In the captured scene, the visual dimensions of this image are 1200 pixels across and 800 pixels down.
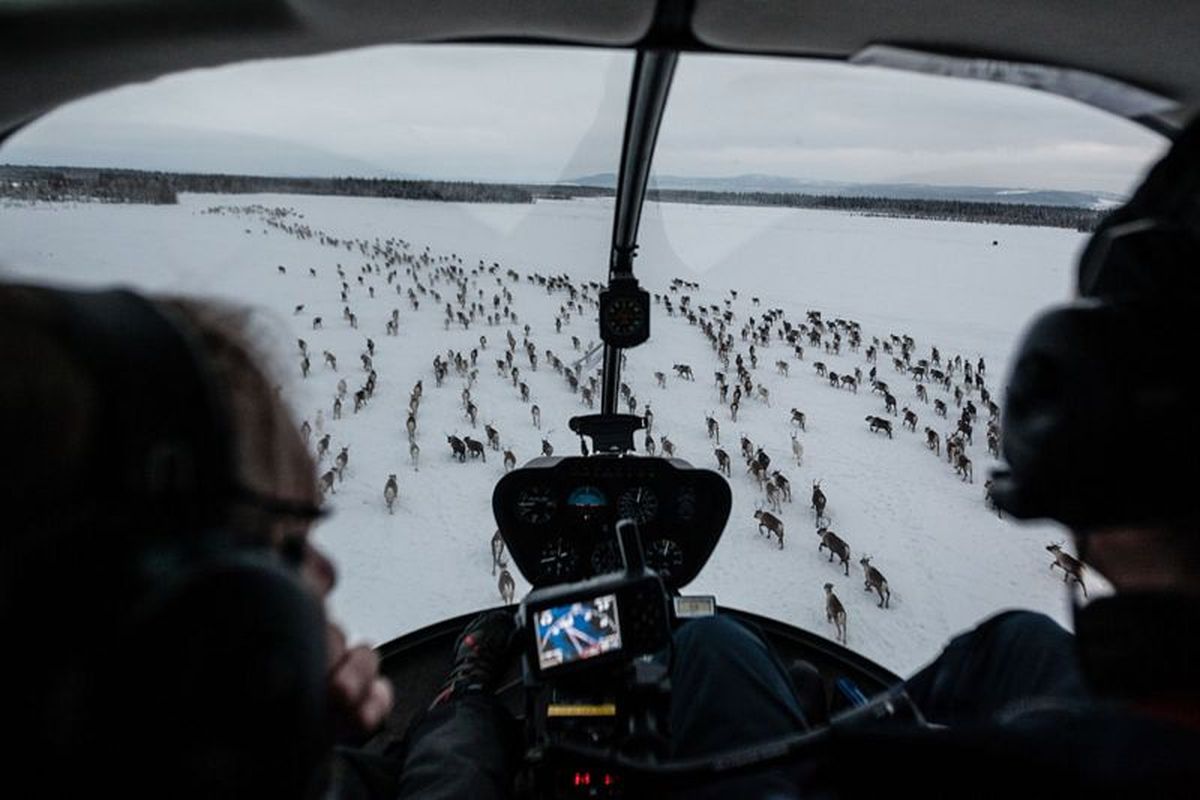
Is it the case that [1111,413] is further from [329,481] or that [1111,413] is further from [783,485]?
[329,481]

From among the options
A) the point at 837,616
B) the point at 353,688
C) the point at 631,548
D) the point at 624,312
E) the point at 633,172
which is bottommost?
the point at 837,616

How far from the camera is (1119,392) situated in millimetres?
615

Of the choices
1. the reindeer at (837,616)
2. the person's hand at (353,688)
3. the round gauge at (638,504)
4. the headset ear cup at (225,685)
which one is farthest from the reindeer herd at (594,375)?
the headset ear cup at (225,685)

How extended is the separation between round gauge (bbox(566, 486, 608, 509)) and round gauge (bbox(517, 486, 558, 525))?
6cm

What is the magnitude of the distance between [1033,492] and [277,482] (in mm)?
644

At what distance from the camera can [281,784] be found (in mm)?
474

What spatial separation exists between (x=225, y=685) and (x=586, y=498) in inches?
82.4

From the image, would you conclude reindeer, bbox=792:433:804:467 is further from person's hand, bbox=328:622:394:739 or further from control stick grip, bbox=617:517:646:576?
person's hand, bbox=328:622:394:739

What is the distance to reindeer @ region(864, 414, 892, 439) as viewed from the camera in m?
5.75

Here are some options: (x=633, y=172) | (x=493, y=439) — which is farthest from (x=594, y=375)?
(x=633, y=172)

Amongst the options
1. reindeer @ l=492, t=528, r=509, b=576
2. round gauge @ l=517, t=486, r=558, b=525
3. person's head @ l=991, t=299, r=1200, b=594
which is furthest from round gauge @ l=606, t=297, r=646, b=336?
person's head @ l=991, t=299, r=1200, b=594

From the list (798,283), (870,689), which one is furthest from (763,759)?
(798,283)

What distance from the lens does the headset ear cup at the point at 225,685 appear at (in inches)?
16.0

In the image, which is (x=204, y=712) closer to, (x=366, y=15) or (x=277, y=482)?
(x=277, y=482)
